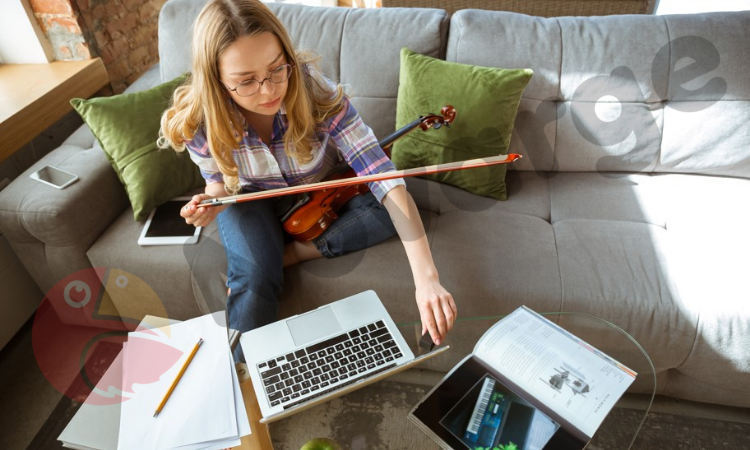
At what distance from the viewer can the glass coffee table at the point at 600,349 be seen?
0.91 m

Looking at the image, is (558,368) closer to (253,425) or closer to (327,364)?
(327,364)

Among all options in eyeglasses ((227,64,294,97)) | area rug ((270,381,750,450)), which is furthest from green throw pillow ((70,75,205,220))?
area rug ((270,381,750,450))

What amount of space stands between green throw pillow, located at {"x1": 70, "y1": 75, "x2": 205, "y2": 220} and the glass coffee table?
87 centimetres

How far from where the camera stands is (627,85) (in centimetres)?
155

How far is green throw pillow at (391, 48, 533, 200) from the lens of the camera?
1.48m

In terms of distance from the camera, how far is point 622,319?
4.09ft

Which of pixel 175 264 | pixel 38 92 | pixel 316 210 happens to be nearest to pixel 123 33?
pixel 38 92

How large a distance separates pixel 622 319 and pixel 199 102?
3.72 feet

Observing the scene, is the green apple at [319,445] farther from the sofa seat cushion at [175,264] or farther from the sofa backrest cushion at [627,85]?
the sofa backrest cushion at [627,85]

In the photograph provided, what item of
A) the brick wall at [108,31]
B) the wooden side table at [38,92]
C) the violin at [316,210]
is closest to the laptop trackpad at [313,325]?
the violin at [316,210]

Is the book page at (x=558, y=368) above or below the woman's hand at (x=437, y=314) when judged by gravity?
below

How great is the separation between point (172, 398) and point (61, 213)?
2.52ft

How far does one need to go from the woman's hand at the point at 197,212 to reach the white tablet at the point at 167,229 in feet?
0.65

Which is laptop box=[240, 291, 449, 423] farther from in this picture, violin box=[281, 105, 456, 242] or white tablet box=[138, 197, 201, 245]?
white tablet box=[138, 197, 201, 245]
